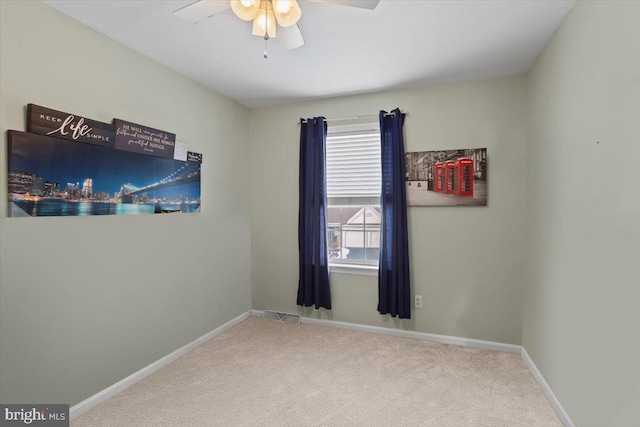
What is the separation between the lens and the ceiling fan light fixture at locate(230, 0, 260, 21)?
159cm

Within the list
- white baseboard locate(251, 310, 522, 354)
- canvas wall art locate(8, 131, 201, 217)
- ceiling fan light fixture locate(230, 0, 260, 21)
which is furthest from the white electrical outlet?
ceiling fan light fixture locate(230, 0, 260, 21)

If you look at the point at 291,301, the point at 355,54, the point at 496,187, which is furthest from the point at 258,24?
the point at 291,301

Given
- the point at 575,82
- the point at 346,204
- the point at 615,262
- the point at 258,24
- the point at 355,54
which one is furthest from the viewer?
the point at 346,204

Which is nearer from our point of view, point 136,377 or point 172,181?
point 136,377

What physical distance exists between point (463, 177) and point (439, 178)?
21cm

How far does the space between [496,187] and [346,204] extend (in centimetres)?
146

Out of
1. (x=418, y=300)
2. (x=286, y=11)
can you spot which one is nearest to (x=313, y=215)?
(x=418, y=300)

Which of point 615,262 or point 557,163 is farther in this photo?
point 557,163

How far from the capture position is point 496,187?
2955 mm

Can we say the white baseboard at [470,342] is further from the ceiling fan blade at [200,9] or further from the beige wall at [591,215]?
the ceiling fan blade at [200,9]

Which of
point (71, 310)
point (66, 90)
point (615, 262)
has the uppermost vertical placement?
point (66, 90)

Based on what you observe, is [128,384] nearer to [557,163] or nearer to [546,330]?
[546,330]

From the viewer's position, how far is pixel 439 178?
3.12 m

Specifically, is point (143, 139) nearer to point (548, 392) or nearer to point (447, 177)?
point (447, 177)
